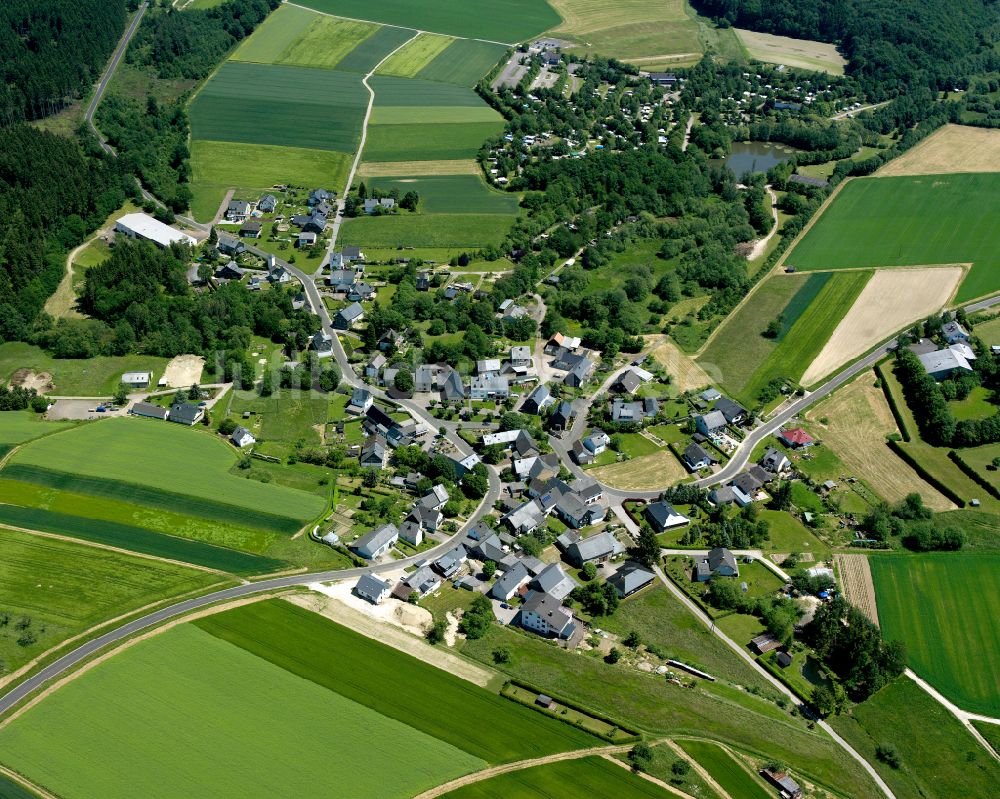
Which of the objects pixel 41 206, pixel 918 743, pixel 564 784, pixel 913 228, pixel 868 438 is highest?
pixel 41 206

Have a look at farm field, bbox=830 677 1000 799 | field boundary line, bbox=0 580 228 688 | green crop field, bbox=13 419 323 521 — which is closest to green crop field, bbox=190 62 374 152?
green crop field, bbox=13 419 323 521

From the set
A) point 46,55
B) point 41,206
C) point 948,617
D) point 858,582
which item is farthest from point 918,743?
point 46,55

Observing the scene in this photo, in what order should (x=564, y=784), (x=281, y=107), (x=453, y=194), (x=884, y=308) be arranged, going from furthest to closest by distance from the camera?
(x=281, y=107)
(x=453, y=194)
(x=884, y=308)
(x=564, y=784)

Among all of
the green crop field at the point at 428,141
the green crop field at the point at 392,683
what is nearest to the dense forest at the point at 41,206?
the green crop field at the point at 428,141

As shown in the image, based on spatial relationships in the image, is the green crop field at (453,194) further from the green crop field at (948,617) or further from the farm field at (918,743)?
the farm field at (918,743)

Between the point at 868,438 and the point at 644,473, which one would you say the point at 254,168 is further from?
the point at 868,438
